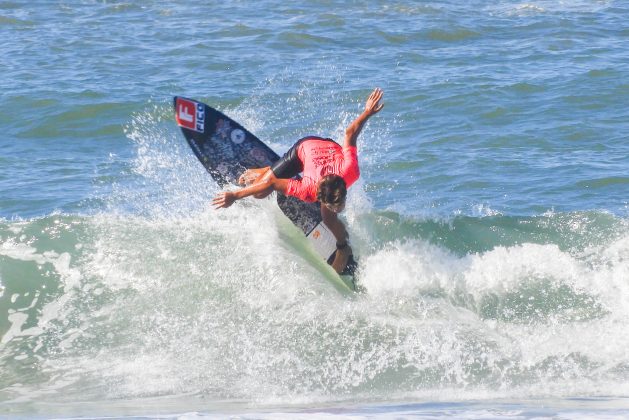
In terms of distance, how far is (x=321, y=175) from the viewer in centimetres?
793

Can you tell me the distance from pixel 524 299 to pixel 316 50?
9742 mm

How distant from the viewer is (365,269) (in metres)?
8.86

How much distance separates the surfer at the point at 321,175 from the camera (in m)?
7.62

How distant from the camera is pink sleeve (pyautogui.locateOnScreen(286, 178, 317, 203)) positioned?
7.90 metres

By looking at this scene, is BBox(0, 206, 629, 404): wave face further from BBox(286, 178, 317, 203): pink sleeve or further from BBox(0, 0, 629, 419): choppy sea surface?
BBox(286, 178, 317, 203): pink sleeve

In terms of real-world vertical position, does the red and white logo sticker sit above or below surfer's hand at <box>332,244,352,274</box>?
above

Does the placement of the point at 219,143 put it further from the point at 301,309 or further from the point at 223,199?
the point at 301,309

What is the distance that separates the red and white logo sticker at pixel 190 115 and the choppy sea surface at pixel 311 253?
869mm

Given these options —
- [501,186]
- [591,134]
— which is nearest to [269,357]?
[501,186]

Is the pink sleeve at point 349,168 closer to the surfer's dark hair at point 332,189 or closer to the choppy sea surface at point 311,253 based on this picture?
the surfer's dark hair at point 332,189

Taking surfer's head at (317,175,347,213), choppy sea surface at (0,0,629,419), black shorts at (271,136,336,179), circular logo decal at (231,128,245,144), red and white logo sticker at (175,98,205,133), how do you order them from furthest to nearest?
circular logo decal at (231,128,245,144) → red and white logo sticker at (175,98,205,133) → black shorts at (271,136,336,179) → surfer's head at (317,175,347,213) → choppy sea surface at (0,0,629,419)

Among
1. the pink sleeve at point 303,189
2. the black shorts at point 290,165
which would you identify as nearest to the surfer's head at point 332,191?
the pink sleeve at point 303,189

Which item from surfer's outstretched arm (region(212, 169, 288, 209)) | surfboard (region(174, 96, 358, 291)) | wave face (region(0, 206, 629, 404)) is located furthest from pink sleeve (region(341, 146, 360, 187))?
surfboard (region(174, 96, 358, 291))

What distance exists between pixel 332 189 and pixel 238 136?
7.04 ft
